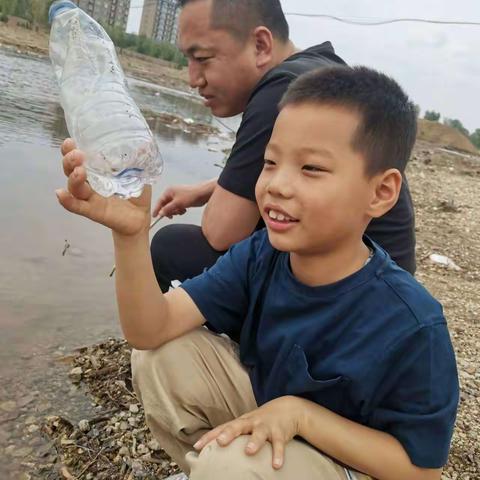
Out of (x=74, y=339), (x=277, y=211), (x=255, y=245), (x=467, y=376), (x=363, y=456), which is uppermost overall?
(x=277, y=211)

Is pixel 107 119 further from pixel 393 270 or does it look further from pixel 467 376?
pixel 467 376

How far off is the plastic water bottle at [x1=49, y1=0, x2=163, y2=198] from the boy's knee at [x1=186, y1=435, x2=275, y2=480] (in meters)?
0.77

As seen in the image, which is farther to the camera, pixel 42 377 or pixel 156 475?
pixel 42 377

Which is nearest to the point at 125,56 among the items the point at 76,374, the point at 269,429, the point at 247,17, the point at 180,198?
the point at 180,198

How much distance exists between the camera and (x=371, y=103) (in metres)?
1.71

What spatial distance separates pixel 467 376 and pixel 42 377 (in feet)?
8.28

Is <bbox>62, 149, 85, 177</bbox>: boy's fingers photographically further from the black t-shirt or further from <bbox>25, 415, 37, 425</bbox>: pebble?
<bbox>25, 415, 37, 425</bbox>: pebble

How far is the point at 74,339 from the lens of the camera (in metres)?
3.42

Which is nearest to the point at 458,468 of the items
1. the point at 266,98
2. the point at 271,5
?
the point at 266,98

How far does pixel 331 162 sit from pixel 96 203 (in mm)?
668

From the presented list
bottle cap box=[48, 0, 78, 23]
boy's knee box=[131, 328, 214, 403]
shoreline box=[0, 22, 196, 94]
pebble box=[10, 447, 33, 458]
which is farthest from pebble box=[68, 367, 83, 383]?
shoreline box=[0, 22, 196, 94]

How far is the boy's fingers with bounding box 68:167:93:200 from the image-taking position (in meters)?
1.41

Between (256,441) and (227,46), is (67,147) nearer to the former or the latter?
(256,441)

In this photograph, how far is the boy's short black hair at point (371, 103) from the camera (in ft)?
5.53
